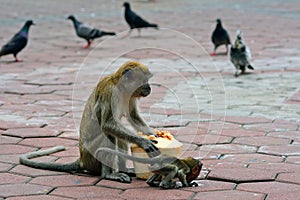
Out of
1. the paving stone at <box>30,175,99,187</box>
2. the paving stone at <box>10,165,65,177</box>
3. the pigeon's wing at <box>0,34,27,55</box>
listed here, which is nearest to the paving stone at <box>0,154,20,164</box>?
the paving stone at <box>10,165,65,177</box>

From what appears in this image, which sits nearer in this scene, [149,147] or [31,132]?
[149,147]

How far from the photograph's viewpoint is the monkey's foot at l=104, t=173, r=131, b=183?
13.6 feet

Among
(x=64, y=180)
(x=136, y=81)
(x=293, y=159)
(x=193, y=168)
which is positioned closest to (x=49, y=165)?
(x=64, y=180)

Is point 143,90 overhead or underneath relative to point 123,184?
overhead

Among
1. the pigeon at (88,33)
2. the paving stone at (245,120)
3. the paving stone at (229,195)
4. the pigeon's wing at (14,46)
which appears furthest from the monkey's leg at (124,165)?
the pigeon at (88,33)

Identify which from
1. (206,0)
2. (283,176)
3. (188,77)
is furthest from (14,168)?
(206,0)

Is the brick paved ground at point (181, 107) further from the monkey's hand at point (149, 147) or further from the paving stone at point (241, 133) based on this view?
the monkey's hand at point (149, 147)

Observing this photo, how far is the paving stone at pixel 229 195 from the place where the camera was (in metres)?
3.84

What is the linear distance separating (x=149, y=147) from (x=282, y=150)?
4.19 ft

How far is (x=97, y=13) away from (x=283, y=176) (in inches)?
442

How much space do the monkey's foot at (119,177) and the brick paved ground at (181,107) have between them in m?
0.04

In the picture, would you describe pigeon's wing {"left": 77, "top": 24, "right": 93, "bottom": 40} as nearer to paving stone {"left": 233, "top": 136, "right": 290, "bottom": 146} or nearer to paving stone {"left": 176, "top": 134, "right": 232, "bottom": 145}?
paving stone {"left": 176, "top": 134, "right": 232, "bottom": 145}

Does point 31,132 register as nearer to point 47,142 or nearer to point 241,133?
point 47,142

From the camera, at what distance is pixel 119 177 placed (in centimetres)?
418
